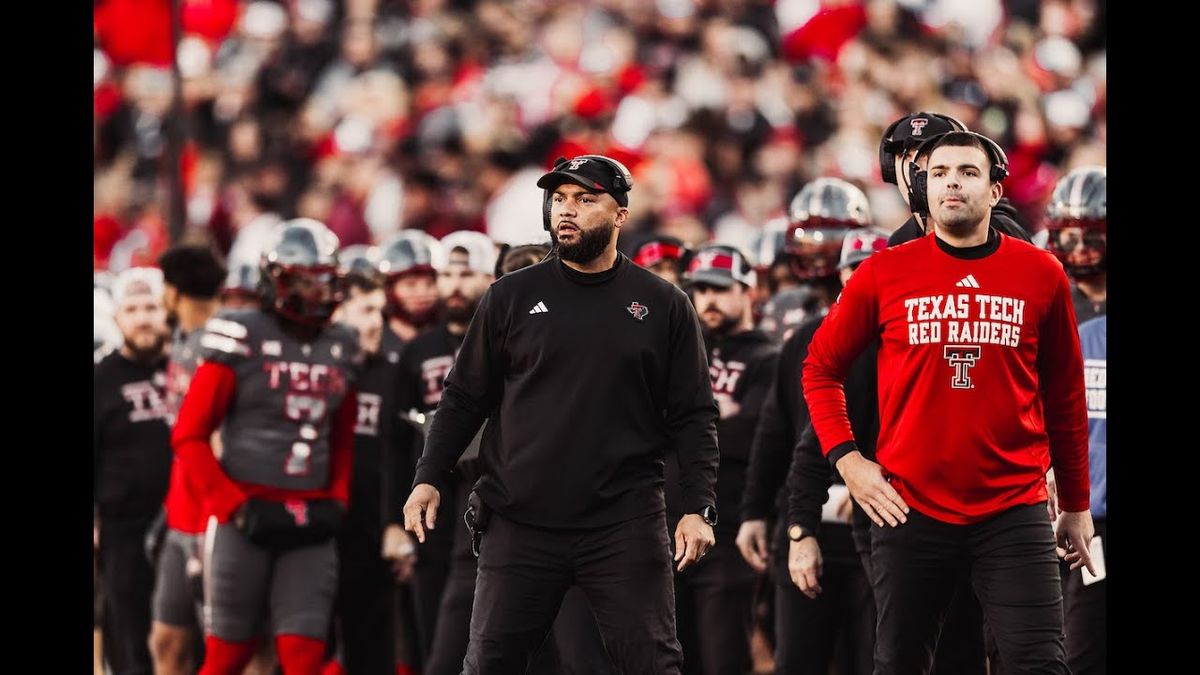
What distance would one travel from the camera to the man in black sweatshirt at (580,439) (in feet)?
24.4

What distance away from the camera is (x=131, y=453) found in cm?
1199

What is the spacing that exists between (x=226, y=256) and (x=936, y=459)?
1361 cm

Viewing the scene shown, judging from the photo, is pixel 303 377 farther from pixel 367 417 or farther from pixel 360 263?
pixel 360 263

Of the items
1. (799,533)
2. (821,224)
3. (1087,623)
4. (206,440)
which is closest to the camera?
(799,533)

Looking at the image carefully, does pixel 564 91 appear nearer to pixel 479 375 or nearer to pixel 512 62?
pixel 512 62

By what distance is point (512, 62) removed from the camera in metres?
21.6

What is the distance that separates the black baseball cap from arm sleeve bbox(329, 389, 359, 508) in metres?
2.70

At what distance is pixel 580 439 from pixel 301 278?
2.92 meters

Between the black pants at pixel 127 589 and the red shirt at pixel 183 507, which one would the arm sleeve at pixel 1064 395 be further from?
the black pants at pixel 127 589

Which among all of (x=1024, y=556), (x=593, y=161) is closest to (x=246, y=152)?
(x=593, y=161)

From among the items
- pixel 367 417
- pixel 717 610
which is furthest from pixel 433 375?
pixel 717 610

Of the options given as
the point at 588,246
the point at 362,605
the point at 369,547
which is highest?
the point at 588,246

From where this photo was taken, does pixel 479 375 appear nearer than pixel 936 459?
No

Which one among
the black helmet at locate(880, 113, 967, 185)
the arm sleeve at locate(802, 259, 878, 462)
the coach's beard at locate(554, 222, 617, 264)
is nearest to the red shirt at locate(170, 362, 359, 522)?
the coach's beard at locate(554, 222, 617, 264)
